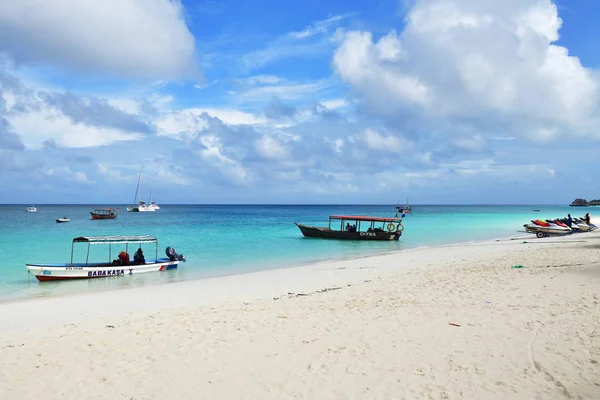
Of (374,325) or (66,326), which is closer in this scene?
(374,325)

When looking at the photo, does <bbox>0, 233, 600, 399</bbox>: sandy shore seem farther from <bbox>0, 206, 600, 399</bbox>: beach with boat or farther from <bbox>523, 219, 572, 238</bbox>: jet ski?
<bbox>523, 219, 572, 238</bbox>: jet ski

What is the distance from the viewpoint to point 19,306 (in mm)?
13891

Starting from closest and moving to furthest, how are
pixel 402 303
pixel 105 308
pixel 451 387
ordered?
pixel 451 387 < pixel 402 303 < pixel 105 308

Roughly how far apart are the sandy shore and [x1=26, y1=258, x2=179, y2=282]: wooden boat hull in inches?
204

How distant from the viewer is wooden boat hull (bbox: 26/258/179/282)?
18875 millimetres

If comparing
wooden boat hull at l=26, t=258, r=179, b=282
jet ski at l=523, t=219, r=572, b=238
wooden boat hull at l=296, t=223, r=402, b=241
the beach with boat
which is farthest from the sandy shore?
jet ski at l=523, t=219, r=572, b=238

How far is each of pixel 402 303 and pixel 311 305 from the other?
2400 mm

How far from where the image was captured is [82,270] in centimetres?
1966

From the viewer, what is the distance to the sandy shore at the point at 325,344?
613 centimetres

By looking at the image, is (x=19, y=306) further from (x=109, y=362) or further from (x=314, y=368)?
(x=314, y=368)

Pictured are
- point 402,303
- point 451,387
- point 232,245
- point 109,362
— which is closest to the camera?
point 451,387

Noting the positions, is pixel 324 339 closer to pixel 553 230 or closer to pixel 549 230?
pixel 549 230

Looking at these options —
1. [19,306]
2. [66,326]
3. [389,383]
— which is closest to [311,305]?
[389,383]

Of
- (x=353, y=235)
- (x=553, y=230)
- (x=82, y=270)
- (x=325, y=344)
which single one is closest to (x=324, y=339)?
(x=325, y=344)
